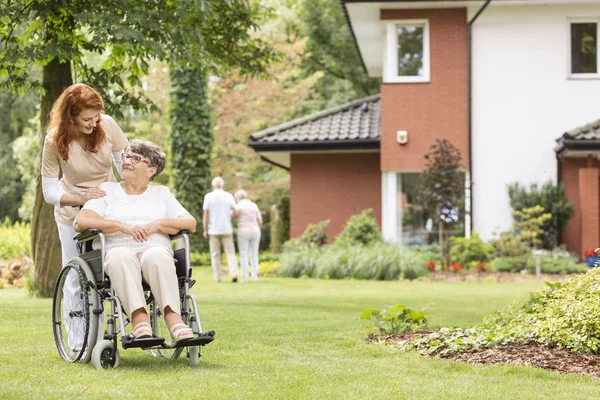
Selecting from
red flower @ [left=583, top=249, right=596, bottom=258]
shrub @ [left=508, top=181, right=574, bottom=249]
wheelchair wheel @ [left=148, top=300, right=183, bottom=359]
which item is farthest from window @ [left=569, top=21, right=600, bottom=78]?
wheelchair wheel @ [left=148, top=300, right=183, bottom=359]

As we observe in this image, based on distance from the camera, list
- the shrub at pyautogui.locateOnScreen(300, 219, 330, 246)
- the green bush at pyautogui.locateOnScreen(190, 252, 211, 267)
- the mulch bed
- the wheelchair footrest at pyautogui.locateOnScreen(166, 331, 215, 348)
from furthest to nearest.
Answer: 1. the green bush at pyautogui.locateOnScreen(190, 252, 211, 267)
2. the shrub at pyautogui.locateOnScreen(300, 219, 330, 246)
3. the mulch bed
4. the wheelchair footrest at pyautogui.locateOnScreen(166, 331, 215, 348)

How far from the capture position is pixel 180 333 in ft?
19.7

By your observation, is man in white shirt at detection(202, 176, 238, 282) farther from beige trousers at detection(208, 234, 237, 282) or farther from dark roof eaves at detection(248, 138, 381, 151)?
dark roof eaves at detection(248, 138, 381, 151)

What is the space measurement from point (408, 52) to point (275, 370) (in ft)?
53.5

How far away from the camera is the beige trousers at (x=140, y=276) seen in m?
6.08

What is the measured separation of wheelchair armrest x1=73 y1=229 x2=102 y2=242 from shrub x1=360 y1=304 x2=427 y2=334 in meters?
2.57

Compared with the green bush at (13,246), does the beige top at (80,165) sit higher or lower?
higher

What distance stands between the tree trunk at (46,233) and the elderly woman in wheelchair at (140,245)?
5.84m

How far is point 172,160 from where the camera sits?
2661 cm

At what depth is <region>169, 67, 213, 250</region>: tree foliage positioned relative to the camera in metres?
26.2

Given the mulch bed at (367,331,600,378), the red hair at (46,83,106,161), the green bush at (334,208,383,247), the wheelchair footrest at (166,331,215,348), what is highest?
the red hair at (46,83,106,161)

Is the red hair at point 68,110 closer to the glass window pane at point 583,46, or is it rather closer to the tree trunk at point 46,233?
the tree trunk at point 46,233

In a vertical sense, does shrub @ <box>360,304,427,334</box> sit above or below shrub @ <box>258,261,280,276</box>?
above

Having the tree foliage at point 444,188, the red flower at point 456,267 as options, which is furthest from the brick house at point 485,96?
the red flower at point 456,267
